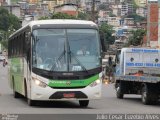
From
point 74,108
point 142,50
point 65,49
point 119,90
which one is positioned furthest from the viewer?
point 119,90

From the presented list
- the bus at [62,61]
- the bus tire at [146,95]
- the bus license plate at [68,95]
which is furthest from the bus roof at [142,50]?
the bus license plate at [68,95]

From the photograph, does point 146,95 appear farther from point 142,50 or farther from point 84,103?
point 142,50

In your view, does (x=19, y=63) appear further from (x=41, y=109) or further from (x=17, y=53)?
(x=41, y=109)

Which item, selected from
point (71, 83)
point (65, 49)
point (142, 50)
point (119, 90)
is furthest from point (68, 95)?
point (142, 50)

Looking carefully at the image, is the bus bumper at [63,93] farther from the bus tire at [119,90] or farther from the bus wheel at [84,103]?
the bus tire at [119,90]

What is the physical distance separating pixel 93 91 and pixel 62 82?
1099mm

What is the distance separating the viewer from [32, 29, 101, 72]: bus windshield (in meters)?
22.8

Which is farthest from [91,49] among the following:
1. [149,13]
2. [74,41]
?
[149,13]

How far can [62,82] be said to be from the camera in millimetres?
22578

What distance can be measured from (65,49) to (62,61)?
0.44 m

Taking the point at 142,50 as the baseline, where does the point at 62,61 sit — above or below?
above

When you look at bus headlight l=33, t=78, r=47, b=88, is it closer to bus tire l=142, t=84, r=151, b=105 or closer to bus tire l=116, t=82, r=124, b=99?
bus tire l=142, t=84, r=151, b=105

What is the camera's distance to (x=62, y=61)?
22.9 meters

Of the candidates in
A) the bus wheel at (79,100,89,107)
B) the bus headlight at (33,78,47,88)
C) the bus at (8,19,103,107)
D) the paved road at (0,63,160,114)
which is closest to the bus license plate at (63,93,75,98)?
the bus at (8,19,103,107)
